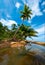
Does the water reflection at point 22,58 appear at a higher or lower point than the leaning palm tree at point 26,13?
lower

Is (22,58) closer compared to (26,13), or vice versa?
(22,58)

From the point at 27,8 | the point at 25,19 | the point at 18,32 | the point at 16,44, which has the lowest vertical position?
the point at 16,44

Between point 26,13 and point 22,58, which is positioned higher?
point 26,13

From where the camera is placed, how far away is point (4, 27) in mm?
52500

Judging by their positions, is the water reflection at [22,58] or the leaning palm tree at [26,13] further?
the leaning palm tree at [26,13]

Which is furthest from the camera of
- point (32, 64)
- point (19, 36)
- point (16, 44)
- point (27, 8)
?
point (19, 36)

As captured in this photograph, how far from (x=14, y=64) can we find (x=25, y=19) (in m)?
38.0

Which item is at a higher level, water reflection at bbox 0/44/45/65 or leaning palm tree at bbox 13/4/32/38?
leaning palm tree at bbox 13/4/32/38

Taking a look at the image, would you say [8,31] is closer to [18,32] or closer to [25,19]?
[18,32]

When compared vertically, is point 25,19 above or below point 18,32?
above

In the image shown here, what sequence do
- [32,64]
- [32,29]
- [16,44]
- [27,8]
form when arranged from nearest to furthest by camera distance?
[32,64] → [16,44] → [27,8] → [32,29]

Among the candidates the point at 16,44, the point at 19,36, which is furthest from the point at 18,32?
the point at 16,44

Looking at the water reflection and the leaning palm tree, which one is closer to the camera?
the water reflection

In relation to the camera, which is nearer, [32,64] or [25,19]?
[32,64]
